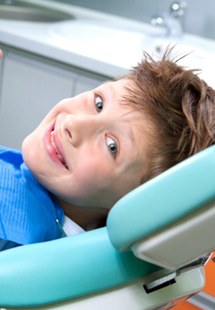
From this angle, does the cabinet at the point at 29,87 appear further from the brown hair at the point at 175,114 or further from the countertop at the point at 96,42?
the brown hair at the point at 175,114

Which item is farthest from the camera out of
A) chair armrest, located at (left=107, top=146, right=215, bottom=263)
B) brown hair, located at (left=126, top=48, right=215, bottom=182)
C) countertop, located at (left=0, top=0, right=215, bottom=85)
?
countertop, located at (left=0, top=0, right=215, bottom=85)

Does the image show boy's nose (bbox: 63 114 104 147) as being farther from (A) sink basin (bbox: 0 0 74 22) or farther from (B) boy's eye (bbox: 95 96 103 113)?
(A) sink basin (bbox: 0 0 74 22)

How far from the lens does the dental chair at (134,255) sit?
1.66 ft

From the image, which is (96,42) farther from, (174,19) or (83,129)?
(83,129)

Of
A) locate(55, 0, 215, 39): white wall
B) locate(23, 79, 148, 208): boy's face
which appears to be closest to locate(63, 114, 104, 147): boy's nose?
locate(23, 79, 148, 208): boy's face

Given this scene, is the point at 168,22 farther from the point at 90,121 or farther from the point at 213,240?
the point at 213,240

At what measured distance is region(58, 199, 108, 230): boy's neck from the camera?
34.9 inches

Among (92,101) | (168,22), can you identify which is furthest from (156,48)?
(92,101)

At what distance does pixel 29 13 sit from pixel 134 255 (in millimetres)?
1724

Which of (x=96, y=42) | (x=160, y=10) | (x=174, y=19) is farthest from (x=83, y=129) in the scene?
(x=160, y=10)

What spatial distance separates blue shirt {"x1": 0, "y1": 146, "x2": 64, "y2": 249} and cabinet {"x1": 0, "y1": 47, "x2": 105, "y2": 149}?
0.85m

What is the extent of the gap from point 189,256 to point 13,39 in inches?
55.7

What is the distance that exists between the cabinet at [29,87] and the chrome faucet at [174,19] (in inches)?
24.1

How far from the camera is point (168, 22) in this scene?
2.11 m
